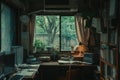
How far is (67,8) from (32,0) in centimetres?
104

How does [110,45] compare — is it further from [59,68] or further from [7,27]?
[7,27]

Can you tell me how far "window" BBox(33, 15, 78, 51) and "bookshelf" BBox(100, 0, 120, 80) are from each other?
2.36 meters

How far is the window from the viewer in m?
8.65

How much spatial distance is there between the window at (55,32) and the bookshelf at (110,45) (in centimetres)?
236

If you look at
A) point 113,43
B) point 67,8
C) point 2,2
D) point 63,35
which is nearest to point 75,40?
point 63,35

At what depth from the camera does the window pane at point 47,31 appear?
28.4 feet

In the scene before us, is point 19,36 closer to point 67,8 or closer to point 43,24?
point 43,24

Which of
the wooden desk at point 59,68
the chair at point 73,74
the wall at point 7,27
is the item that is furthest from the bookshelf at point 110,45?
the wall at point 7,27

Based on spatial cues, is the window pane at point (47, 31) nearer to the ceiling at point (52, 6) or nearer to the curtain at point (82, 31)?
the ceiling at point (52, 6)

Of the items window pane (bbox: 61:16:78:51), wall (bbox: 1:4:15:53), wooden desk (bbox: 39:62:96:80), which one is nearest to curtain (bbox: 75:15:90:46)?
window pane (bbox: 61:16:78:51)

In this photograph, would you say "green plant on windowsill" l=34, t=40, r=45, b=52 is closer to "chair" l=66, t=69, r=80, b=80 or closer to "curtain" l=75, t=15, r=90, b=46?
"curtain" l=75, t=15, r=90, b=46

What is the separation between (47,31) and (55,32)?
0.80 feet

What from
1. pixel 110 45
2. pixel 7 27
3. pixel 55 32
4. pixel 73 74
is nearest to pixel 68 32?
pixel 55 32

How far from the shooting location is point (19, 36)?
323 inches
